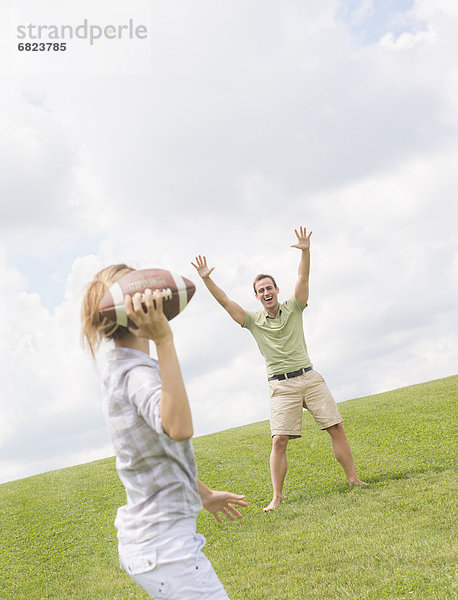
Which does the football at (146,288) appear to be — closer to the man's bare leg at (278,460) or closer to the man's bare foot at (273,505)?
the man's bare leg at (278,460)

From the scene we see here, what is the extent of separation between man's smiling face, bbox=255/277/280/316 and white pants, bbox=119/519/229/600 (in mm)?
6184

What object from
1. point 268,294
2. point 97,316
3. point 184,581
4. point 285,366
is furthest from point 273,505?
point 97,316

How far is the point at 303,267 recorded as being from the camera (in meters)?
8.55

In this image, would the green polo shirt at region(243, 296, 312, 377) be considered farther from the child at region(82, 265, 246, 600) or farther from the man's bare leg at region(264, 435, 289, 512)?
the child at region(82, 265, 246, 600)

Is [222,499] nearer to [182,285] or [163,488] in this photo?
[163,488]

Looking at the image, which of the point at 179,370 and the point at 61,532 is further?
the point at 61,532

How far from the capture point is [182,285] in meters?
3.01

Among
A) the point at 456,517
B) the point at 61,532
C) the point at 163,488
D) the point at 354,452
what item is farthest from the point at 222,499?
the point at 354,452

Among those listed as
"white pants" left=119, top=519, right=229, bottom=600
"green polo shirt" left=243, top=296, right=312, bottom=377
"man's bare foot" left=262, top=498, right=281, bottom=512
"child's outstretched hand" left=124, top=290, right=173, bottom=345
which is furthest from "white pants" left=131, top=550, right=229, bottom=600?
"man's bare foot" left=262, top=498, right=281, bottom=512

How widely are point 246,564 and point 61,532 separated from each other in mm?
4989

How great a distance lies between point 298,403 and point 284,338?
3.26 feet

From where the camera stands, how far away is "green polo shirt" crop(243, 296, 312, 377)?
8.70m

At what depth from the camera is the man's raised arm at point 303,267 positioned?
8.51m

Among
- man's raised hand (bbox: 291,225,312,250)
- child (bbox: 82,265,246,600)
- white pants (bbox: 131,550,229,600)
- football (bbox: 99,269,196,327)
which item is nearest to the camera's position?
child (bbox: 82,265,246,600)
